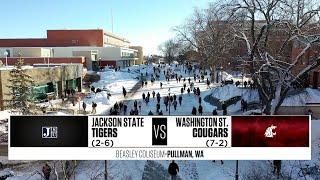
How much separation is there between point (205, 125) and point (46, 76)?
110ft

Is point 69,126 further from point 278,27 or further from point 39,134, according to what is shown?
point 278,27

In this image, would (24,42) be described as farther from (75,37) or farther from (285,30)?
(285,30)

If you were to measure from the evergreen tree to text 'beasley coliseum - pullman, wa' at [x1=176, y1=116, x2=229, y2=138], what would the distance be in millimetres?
20850

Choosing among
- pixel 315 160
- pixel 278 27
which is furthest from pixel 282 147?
pixel 278 27

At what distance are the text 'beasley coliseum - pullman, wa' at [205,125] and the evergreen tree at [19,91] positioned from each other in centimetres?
2085

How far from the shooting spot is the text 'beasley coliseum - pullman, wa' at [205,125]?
10562 millimetres

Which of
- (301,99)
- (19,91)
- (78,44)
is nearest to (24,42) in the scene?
(78,44)

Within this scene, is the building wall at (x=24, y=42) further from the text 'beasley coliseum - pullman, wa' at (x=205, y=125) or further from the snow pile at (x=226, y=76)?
the text 'beasley coliseum - pullman, wa' at (x=205, y=125)

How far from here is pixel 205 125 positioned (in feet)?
34.7

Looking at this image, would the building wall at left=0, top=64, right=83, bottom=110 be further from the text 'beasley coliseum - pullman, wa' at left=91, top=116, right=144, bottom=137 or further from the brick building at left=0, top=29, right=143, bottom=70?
the brick building at left=0, top=29, right=143, bottom=70

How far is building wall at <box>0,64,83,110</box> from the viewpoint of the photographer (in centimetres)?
3325

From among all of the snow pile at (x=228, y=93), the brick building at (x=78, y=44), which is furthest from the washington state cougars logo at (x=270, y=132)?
the brick building at (x=78, y=44)

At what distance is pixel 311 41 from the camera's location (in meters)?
19.5

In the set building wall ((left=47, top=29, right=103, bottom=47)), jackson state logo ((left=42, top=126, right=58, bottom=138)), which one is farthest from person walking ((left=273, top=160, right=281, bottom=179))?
building wall ((left=47, top=29, right=103, bottom=47))
